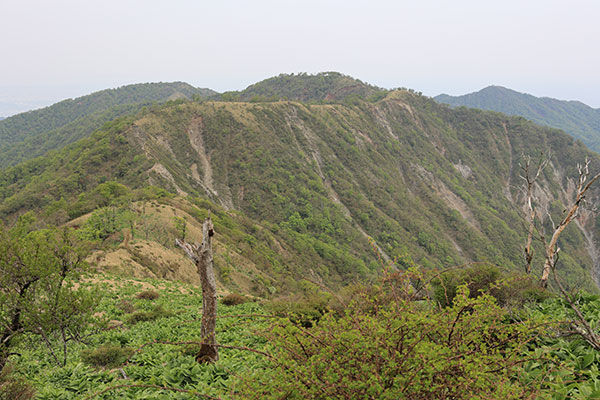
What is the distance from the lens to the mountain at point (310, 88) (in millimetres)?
149750

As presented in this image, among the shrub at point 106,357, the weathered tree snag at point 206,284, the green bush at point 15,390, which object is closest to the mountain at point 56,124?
the shrub at point 106,357

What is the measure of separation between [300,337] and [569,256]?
100m

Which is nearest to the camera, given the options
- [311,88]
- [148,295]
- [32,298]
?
[32,298]

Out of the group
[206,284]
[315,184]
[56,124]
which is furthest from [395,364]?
[56,124]

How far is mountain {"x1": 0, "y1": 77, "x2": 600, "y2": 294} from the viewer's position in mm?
47500

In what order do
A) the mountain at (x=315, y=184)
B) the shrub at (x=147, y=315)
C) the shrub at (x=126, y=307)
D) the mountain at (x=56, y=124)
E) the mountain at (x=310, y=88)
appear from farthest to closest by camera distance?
the mountain at (x=310, y=88), the mountain at (x=56, y=124), the mountain at (x=315, y=184), the shrub at (x=126, y=307), the shrub at (x=147, y=315)

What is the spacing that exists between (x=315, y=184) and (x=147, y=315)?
61007mm

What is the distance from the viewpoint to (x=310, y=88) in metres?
160

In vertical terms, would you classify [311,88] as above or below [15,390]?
above

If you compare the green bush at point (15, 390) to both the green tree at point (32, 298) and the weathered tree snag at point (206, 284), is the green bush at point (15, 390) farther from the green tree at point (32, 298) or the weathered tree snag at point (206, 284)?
the weathered tree snag at point (206, 284)

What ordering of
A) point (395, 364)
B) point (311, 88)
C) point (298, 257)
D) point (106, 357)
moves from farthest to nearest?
point (311, 88), point (298, 257), point (106, 357), point (395, 364)

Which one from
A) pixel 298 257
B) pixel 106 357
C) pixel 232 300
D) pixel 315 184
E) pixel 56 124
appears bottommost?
pixel 298 257

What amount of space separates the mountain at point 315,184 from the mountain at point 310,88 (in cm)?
3923

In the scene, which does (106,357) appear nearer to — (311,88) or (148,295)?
(148,295)
